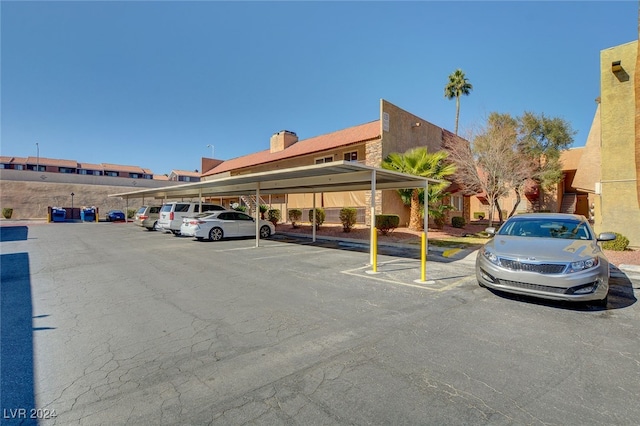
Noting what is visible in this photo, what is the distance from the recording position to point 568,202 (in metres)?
29.6

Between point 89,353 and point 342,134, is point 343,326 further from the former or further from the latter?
point 342,134

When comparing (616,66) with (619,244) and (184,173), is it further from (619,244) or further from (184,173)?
(184,173)

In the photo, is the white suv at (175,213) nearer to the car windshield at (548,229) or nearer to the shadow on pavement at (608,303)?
the car windshield at (548,229)

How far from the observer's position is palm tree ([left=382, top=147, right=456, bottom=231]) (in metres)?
16.6

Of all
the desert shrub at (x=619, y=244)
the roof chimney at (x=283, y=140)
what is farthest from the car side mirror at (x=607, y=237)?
the roof chimney at (x=283, y=140)

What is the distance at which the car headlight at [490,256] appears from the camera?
5.63 m

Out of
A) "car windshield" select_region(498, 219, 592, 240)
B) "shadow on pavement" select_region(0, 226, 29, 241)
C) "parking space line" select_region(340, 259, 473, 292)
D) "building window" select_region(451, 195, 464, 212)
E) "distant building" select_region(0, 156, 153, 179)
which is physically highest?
"distant building" select_region(0, 156, 153, 179)

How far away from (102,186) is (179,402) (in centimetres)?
5237

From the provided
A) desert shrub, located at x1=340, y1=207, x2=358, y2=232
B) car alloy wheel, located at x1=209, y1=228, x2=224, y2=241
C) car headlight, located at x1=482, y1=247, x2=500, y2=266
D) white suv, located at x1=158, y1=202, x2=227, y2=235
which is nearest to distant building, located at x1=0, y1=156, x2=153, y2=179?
white suv, located at x1=158, y1=202, x2=227, y2=235

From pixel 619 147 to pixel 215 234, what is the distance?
17236 millimetres

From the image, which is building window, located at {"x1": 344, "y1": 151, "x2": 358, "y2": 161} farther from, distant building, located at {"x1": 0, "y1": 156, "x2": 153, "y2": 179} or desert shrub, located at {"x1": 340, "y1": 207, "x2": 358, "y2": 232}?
distant building, located at {"x1": 0, "y1": 156, "x2": 153, "y2": 179}

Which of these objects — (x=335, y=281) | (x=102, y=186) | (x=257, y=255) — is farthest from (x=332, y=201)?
(x=102, y=186)

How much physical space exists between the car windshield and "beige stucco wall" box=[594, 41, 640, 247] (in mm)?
6932

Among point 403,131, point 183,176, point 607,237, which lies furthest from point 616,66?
point 183,176
